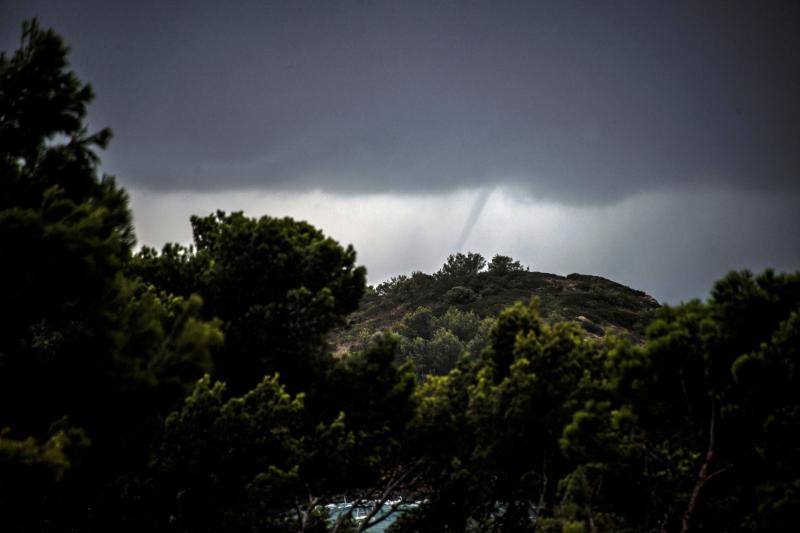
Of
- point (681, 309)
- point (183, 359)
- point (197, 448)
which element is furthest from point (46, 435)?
point (681, 309)

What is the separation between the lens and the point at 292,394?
12.4 m

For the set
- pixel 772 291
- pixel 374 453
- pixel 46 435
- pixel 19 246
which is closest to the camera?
pixel 19 246

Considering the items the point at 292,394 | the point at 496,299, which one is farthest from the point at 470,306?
the point at 292,394

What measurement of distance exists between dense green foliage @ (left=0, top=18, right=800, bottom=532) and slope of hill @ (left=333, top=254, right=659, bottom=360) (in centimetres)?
4652

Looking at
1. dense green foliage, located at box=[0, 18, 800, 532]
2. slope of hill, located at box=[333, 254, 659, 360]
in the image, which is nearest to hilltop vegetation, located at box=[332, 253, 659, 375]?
slope of hill, located at box=[333, 254, 659, 360]

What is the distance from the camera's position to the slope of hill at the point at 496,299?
67.8 meters

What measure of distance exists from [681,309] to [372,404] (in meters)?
6.19

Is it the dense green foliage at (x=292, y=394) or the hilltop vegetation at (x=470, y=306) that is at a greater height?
the hilltop vegetation at (x=470, y=306)

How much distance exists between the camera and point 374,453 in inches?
456

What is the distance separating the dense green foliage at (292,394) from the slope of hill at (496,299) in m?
46.5

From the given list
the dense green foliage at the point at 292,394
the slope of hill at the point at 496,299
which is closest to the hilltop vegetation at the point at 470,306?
the slope of hill at the point at 496,299

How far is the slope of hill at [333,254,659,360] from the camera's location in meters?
67.8

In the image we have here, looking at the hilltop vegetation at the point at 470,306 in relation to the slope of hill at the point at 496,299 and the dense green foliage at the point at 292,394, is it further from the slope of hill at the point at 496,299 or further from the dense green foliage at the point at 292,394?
the dense green foliage at the point at 292,394

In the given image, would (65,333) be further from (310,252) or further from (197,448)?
(310,252)
